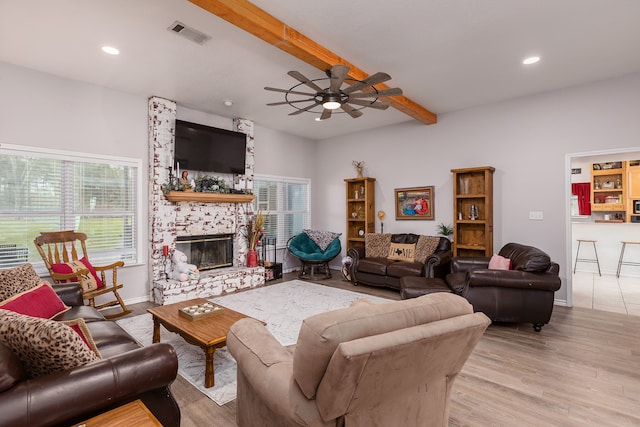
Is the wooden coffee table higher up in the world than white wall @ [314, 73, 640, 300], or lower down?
lower down

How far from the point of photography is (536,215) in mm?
4699

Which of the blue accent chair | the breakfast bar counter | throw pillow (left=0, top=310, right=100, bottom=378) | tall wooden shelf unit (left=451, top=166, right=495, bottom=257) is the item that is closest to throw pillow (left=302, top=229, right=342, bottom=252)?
the blue accent chair

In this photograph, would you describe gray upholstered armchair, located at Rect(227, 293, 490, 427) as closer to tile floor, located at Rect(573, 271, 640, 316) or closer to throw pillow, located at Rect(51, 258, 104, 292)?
throw pillow, located at Rect(51, 258, 104, 292)

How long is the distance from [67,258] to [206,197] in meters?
1.95

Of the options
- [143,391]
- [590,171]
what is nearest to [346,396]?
[143,391]

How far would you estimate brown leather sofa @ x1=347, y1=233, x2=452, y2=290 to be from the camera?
496cm

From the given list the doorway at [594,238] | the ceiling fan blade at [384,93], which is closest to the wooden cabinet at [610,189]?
the doorway at [594,238]

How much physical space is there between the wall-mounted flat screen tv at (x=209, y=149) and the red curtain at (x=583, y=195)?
289 inches

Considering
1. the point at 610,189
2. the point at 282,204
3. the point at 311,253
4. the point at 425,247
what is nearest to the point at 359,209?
the point at 311,253

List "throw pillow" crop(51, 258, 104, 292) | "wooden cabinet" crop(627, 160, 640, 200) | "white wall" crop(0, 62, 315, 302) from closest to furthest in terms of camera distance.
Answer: "throw pillow" crop(51, 258, 104, 292) → "white wall" crop(0, 62, 315, 302) → "wooden cabinet" crop(627, 160, 640, 200)

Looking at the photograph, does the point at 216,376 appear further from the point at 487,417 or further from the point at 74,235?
the point at 74,235

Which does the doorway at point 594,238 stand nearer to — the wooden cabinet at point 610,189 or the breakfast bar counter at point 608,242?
the breakfast bar counter at point 608,242

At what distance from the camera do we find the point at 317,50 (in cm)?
322

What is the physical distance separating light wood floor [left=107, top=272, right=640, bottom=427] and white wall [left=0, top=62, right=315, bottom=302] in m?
3.20
